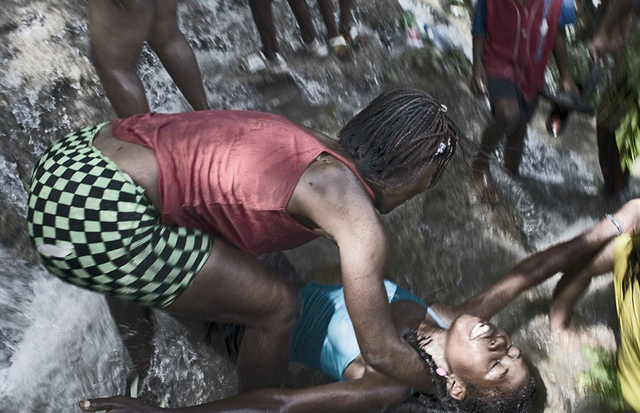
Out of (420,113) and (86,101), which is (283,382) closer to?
(420,113)

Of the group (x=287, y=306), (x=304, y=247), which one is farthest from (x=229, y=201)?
(x=304, y=247)

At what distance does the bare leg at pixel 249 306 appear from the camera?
83.4 inches

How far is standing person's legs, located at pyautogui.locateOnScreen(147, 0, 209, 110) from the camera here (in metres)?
2.96

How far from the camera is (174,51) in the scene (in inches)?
121

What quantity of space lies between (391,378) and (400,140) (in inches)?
33.5

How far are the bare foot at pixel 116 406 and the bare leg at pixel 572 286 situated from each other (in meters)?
1.81

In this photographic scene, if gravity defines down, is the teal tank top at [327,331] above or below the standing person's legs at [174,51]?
below

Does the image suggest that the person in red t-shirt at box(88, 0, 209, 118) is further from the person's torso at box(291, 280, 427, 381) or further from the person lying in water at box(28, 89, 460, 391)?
the person's torso at box(291, 280, 427, 381)

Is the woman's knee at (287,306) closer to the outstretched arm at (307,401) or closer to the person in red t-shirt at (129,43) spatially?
the outstretched arm at (307,401)

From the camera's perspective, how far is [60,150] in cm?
211

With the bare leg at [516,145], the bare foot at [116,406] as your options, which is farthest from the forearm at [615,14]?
the bare foot at [116,406]

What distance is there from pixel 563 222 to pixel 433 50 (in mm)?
1631

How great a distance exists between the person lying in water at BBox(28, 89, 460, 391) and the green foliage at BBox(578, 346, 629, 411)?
831 millimetres

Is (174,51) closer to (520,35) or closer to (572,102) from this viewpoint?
(520,35)
